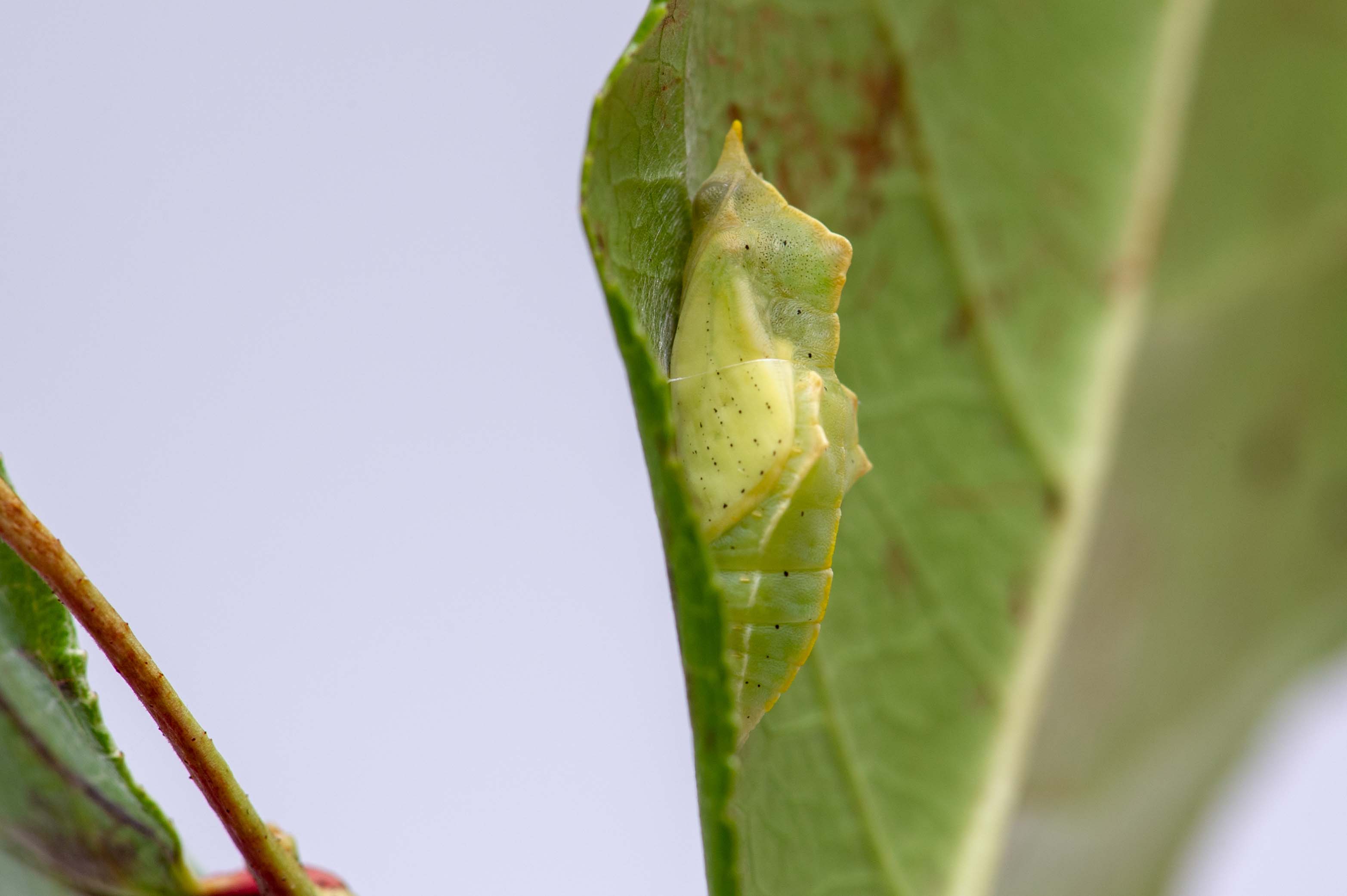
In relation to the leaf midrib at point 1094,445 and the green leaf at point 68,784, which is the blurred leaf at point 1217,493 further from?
the green leaf at point 68,784

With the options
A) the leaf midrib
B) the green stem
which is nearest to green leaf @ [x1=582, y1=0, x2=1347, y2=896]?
the leaf midrib

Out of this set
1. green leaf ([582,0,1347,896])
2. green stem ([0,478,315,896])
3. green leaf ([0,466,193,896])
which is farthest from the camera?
green leaf ([582,0,1347,896])

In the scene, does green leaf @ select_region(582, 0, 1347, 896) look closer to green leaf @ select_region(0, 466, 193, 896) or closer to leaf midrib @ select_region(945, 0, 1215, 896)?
leaf midrib @ select_region(945, 0, 1215, 896)

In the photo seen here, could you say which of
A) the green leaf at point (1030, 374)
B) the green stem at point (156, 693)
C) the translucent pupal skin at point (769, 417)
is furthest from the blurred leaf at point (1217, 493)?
the green stem at point (156, 693)

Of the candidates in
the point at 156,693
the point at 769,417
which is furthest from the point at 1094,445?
the point at 156,693

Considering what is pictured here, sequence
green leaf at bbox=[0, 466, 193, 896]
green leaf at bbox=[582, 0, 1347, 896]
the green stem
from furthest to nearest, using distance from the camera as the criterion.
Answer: green leaf at bbox=[582, 0, 1347, 896] → green leaf at bbox=[0, 466, 193, 896] → the green stem

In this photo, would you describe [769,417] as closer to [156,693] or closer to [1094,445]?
[1094,445]
